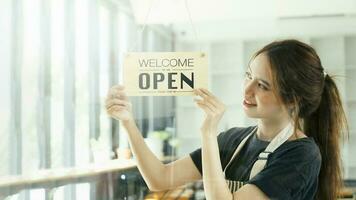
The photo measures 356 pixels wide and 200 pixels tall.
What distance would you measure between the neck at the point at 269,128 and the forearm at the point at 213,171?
0.08 meters

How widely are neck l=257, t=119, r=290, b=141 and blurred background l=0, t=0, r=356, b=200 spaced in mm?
19

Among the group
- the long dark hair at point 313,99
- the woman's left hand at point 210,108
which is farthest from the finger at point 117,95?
the long dark hair at point 313,99

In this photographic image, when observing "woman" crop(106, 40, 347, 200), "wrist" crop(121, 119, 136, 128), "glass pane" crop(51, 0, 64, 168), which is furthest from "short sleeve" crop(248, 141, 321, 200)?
"glass pane" crop(51, 0, 64, 168)

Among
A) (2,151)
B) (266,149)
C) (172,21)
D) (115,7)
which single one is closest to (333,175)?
(266,149)

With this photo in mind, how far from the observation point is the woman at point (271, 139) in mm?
547

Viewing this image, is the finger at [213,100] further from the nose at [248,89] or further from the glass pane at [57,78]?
the glass pane at [57,78]

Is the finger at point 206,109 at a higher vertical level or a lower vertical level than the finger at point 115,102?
lower

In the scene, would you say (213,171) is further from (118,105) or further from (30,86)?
(30,86)

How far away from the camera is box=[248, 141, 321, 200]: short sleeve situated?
0.55m

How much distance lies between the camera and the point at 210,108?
55 centimetres

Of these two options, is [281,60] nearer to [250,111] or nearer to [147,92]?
[250,111]

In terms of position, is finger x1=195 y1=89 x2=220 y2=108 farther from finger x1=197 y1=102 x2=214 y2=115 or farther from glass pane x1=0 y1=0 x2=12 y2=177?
glass pane x1=0 y1=0 x2=12 y2=177

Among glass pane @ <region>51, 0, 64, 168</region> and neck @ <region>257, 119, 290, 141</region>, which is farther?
glass pane @ <region>51, 0, 64, 168</region>

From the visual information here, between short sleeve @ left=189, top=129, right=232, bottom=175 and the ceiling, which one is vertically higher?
the ceiling
